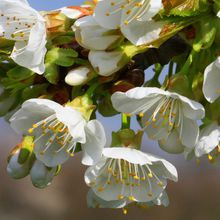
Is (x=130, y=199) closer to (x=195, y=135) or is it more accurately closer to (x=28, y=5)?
(x=195, y=135)

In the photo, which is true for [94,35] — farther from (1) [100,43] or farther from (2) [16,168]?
(2) [16,168]

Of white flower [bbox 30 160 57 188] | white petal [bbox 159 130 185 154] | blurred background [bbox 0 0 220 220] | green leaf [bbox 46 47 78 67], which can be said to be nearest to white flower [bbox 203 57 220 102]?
white petal [bbox 159 130 185 154]

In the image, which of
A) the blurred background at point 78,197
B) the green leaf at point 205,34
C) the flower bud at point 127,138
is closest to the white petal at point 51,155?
the flower bud at point 127,138

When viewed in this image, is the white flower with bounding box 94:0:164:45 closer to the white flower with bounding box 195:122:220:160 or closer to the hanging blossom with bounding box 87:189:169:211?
the white flower with bounding box 195:122:220:160

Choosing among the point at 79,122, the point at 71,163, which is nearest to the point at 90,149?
the point at 79,122

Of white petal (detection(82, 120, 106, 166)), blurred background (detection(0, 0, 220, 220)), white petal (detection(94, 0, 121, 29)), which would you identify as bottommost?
blurred background (detection(0, 0, 220, 220))

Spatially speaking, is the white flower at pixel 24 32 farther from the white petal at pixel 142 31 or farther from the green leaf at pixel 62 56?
the white petal at pixel 142 31
